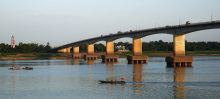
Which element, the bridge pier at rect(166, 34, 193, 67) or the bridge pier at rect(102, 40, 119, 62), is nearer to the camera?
the bridge pier at rect(166, 34, 193, 67)

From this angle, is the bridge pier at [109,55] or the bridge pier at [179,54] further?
the bridge pier at [109,55]

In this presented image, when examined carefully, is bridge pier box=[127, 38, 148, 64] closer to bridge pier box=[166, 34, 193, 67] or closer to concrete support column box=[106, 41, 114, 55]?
bridge pier box=[166, 34, 193, 67]

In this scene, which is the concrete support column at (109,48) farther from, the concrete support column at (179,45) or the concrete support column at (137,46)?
the concrete support column at (179,45)

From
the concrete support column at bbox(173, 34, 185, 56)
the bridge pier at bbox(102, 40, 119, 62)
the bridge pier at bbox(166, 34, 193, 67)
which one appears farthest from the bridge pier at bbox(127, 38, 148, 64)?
the concrete support column at bbox(173, 34, 185, 56)

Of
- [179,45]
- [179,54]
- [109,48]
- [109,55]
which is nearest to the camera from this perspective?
[179,45]

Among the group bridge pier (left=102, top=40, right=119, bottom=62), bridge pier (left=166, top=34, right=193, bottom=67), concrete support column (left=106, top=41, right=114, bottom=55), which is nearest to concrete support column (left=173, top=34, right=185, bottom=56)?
bridge pier (left=166, top=34, right=193, bottom=67)

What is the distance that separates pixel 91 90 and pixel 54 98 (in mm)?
7768

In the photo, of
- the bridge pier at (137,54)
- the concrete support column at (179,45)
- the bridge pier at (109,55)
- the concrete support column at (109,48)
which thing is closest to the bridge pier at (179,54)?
the concrete support column at (179,45)

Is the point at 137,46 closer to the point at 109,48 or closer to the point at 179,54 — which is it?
the point at 179,54

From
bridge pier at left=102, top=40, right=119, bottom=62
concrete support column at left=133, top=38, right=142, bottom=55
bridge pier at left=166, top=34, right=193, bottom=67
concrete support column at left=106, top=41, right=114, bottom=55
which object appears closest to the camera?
bridge pier at left=166, top=34, right=193, bottom=67

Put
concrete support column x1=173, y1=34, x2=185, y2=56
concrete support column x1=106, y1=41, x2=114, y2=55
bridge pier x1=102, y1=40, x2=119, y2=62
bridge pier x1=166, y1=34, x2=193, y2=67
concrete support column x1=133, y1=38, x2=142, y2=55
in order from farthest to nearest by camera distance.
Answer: concrete support column x1=106, y1=41, x2=114, y2=55 < bridge pier x1=102, y1=40, x2=119, y2=62 < concrete support column x1=133, y1=38, x2=142, y2=55 < concrete support column x1=173, y1=34, x2=185, y2=56 < bridge pier x1=166, y1=34, x2=193, y2=67

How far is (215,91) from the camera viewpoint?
45000mm

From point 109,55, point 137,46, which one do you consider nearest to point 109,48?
point 109,55

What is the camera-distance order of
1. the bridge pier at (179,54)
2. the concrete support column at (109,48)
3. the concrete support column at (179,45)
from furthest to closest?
the concrete support column at (109,48) → the concrete support column at (179,45) → the bridge pier at (179,54)
